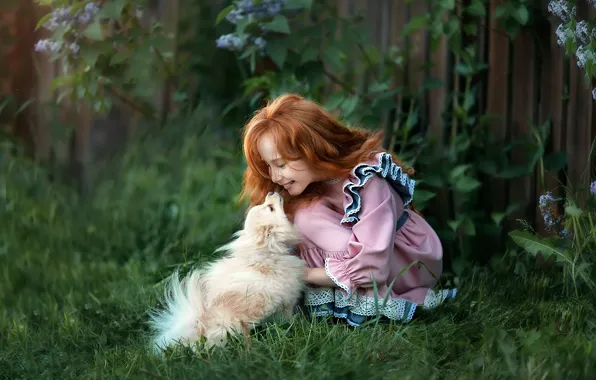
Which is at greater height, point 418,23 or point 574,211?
point 418,23

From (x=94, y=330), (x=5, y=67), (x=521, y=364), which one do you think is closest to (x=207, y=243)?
(x=94, y=330)

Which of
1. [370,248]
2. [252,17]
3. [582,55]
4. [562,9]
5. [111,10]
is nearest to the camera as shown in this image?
[370,248]

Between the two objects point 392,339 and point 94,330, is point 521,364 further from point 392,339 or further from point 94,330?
point 94,330

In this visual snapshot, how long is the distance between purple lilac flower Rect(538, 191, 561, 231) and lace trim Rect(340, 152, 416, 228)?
88 centimetres

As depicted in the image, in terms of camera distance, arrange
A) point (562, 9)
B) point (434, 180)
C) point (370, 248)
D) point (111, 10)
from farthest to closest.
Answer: point (111, 10) → point (434, 180) → point (562, 9) → point (370, 248)

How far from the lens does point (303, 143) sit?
332cm

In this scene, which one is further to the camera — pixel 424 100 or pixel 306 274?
pixel 424 100

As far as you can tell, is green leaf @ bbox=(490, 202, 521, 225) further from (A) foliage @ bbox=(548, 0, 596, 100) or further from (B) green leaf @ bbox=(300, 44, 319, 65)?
(B) green leaf @ bbox=(300, 44, 319, 65)

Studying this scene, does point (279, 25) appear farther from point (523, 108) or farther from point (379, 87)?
point (523, 108)

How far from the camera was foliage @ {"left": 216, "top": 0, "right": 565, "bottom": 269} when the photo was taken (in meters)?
4.38

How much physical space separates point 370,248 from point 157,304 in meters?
1.22

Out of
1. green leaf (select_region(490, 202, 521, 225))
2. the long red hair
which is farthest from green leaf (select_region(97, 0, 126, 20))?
green leaf (select_region(490, 202, 521, 225))

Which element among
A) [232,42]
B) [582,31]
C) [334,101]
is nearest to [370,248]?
[582,31]

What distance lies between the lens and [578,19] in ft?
12.7
